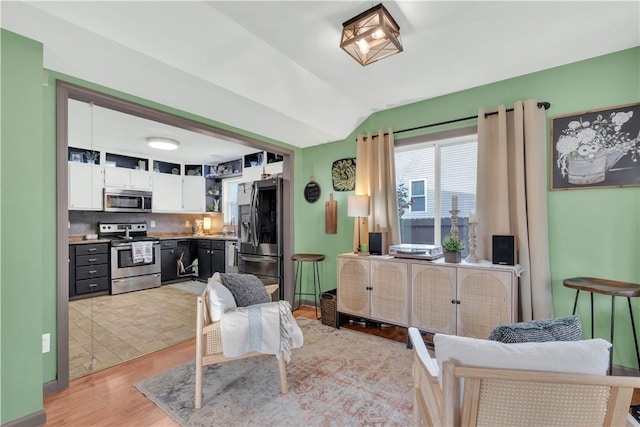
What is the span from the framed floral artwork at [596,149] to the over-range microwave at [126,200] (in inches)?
236

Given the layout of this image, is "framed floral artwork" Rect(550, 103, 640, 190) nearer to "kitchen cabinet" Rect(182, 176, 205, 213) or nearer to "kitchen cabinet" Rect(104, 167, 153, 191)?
"kitchen cabinet" Rect(182, 176, 205, 213)

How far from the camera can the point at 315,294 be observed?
3.86 meters

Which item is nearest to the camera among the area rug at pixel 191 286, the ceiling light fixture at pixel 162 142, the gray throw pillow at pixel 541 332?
the gray throw pillow at pixel 541 332

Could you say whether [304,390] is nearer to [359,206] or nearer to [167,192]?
[359,206]

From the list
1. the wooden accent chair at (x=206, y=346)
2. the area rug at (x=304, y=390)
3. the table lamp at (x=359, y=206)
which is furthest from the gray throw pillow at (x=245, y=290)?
the table lamp at (x=359, y=206)

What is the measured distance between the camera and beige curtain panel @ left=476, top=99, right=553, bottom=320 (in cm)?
240

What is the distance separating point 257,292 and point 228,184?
172 inches

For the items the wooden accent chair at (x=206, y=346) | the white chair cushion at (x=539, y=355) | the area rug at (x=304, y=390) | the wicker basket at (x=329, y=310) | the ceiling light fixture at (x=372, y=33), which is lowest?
the area rug at (x=304, y=390)

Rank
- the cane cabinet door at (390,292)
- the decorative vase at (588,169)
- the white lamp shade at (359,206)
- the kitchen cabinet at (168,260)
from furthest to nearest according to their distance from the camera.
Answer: the kitchen cabinet at (168,260) < the white lamp shade at (359,206) < the cane cabinet door at (390,292) < the decorative vase at (588,169)

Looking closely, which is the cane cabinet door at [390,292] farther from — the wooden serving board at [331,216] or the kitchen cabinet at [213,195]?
the kitchen cabinet at [213,195]

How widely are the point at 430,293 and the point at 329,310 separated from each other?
1.20 m

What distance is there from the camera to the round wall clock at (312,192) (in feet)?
13.2

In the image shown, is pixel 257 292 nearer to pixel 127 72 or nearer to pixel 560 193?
pixel 127 72

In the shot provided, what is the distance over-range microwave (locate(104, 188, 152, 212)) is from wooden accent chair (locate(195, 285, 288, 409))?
405 cm
